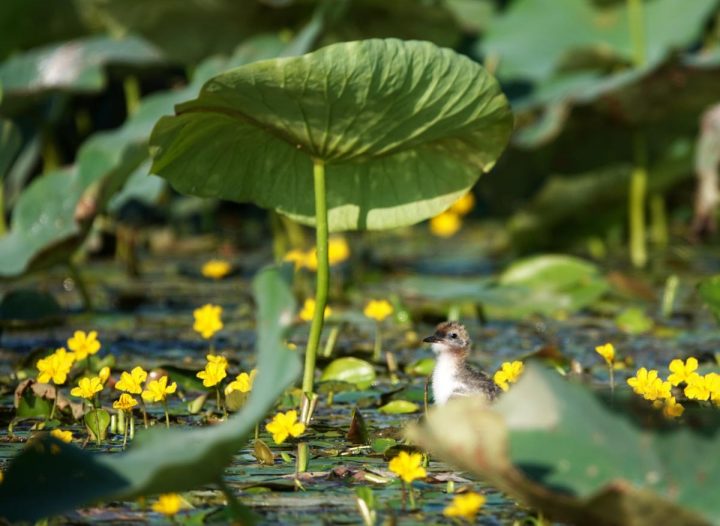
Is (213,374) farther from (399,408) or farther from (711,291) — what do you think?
(711,291)

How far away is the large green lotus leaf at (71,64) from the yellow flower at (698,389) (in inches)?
187

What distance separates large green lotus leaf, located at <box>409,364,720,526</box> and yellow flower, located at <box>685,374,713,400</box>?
1.02 meters

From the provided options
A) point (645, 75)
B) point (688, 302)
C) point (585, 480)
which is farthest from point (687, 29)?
point (585, 480)

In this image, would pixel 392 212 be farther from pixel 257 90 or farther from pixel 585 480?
pixel 585 480

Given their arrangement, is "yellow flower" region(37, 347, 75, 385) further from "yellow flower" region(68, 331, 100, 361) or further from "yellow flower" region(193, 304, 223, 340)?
"yellow flower" region(193, 304, 223, 340)

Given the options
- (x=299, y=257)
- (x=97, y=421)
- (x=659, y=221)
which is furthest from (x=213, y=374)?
(x=659, y=221)

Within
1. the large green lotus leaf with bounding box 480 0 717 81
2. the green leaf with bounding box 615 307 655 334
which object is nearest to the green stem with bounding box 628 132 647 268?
the large green lotus leaf with bounding box 480 0 717 81

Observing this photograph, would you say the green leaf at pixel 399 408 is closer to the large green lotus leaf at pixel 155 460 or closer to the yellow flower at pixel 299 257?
the large green lotus leaf at pixel 155 460

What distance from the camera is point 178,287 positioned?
7.07 metres

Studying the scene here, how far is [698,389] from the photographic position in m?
3.51

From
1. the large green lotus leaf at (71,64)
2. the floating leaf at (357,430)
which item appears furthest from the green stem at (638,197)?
Answer: the floating leaf at (357,430)

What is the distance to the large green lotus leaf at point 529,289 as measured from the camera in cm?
591

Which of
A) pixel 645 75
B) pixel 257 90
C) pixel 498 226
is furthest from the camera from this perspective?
pixel 498 226

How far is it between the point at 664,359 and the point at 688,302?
133cm
